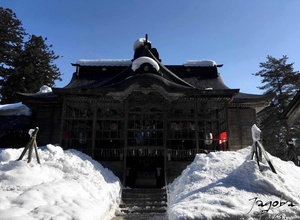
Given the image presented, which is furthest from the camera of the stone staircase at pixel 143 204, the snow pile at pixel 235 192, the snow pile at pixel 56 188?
the stone staircase at pixel 143 204

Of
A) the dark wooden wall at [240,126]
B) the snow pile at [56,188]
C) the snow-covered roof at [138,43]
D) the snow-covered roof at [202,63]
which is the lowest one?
the snow pile at [56,188]

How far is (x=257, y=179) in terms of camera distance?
25.1 ft

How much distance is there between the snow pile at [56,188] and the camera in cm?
562

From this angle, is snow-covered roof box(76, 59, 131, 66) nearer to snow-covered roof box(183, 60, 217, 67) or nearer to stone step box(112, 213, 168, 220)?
snow-covered roof box(183, 60, 217, 67)

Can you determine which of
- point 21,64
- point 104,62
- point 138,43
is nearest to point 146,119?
point 104,62

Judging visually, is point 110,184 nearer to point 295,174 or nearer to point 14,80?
point 295,174

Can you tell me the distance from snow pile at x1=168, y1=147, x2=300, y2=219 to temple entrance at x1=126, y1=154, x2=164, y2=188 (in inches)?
110

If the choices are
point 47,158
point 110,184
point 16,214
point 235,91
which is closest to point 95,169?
point 110,184

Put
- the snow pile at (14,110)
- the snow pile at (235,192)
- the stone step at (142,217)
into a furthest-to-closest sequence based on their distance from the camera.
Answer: the snow pile at (14,110), the stone step at (142,217), the snow pile at (235,192)

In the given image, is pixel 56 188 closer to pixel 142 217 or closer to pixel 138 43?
pixel 142 217

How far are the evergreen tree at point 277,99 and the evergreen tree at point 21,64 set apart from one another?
86.1 ft

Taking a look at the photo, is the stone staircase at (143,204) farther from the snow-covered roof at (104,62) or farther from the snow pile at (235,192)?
the snow-covered roof at (104,62)

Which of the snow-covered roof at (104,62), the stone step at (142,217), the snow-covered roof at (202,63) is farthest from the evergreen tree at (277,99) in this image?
the stone step at (142,217)

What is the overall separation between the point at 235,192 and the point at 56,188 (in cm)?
518
